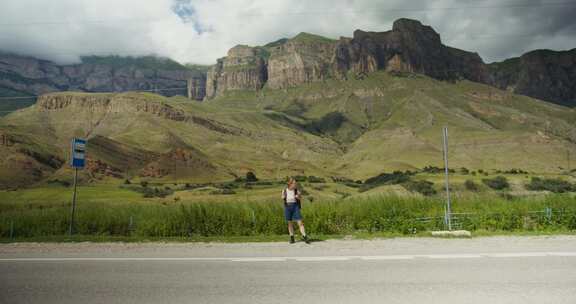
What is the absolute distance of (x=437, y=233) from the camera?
14898mm

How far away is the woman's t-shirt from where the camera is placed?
46.4ft

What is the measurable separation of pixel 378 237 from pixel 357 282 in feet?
22.1

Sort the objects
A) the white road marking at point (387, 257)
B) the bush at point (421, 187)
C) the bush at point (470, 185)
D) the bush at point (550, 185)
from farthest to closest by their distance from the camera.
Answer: the bush at point (550, 185)
the bush at point (470, 185)
the bush at point (421, 187)
the white road marking at point (387, 257)

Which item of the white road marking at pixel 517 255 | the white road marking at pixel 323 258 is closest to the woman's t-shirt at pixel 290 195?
the white road marking at pixel 323 258

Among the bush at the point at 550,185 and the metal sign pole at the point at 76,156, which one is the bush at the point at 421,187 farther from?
the metal sign pole at the point at 76,156

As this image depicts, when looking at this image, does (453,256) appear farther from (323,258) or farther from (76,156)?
(76,156)

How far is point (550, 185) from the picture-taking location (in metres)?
78.2

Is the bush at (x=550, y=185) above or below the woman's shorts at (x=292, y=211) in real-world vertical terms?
above

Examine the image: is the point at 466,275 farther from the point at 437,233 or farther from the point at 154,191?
the point at 154,191

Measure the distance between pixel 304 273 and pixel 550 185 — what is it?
276ft

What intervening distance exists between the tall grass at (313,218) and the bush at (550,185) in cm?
6598

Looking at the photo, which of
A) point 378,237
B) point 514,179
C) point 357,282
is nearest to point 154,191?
point 514,179

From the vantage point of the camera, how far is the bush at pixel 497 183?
254ft

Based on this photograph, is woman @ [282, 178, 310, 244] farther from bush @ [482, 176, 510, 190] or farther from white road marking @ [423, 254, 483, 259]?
bush @ [482, 176, 510, 190]
